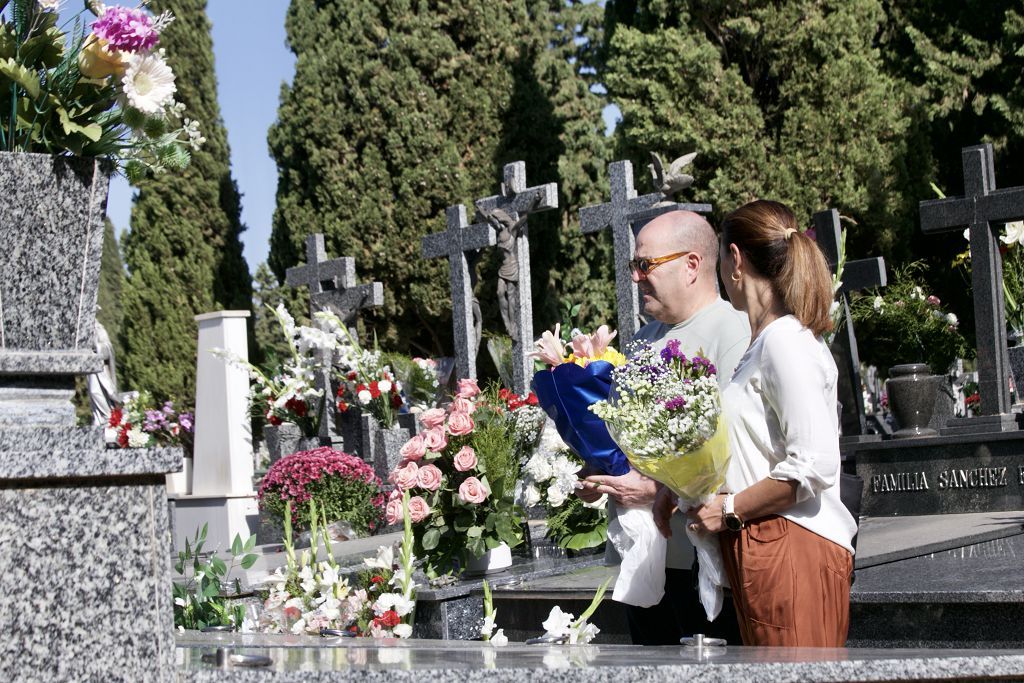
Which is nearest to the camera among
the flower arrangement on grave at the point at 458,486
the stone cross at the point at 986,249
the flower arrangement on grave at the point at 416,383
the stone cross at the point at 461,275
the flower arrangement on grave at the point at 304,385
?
the flower arrangement on grave at the point at 458,486

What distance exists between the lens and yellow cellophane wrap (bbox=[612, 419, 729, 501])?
8.05ft

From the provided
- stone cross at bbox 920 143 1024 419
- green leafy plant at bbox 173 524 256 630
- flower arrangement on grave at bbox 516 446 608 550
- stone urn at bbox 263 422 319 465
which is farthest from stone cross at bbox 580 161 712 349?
green leafy plant at bbox 173 524 256 630

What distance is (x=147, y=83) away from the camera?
93.6 inches

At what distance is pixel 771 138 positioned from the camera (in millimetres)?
17391

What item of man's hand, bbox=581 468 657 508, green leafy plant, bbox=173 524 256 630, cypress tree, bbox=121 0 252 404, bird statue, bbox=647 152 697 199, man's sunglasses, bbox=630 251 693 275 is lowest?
green leafy plant, bbox=173 524 256 630

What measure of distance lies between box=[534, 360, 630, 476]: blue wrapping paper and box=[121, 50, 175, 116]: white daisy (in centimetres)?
115

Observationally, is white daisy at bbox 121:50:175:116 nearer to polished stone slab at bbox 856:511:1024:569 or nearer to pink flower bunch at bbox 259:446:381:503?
polished stone slab at bbox 856:511:1024:569

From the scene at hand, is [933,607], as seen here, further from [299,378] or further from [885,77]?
[885,77]

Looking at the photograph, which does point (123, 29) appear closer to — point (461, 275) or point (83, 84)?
point (83, 84)

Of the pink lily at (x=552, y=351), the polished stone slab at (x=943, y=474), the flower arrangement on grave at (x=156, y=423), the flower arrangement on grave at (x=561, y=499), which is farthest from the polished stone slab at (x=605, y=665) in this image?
the flower arrangement on grave at (x=156, y=423)

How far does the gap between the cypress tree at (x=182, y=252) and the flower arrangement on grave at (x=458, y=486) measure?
1496cm

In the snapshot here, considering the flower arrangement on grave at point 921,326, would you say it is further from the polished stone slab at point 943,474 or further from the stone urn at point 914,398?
the polished stone slab at point 943,474

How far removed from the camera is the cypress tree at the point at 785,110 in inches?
657

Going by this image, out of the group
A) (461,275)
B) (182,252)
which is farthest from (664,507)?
(182,252)
